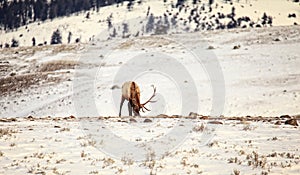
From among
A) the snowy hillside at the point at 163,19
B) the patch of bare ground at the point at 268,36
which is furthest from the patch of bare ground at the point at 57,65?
the snowy hillside at the point at 163,19

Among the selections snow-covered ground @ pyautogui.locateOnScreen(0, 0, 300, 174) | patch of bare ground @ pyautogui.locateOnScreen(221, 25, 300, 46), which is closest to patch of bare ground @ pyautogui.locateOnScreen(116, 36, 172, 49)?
snow-covered ground @ pyautogui.locateOnScreen(0, 0, 300, 174)

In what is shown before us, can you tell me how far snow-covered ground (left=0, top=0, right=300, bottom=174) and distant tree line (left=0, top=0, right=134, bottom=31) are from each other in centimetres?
10261

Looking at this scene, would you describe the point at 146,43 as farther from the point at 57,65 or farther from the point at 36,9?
the point at 36,9

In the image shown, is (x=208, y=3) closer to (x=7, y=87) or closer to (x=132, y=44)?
(x=132, y=44)

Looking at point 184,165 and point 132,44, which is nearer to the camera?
point 184,165

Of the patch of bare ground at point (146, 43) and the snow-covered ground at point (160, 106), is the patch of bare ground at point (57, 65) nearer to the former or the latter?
the snow-covered ground at point (160, 106)

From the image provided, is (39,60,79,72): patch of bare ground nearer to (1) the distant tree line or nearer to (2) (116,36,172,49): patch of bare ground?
(2) (116,36,172,49): patch of bare ground

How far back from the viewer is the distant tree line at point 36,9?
502 feet

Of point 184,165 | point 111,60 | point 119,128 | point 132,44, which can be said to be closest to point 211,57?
point 111,60

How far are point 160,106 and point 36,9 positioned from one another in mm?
148608

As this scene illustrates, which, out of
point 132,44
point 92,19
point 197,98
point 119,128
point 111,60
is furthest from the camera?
point 92,19

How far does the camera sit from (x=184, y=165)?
8750 millimetres

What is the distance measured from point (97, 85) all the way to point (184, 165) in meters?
27.6

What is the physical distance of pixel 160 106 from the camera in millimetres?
29141
